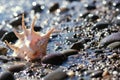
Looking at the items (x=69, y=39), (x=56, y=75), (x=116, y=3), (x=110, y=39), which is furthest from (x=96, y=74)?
(x=116, y=3)

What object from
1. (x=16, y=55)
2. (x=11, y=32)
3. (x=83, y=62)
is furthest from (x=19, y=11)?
(x=83, y=62)

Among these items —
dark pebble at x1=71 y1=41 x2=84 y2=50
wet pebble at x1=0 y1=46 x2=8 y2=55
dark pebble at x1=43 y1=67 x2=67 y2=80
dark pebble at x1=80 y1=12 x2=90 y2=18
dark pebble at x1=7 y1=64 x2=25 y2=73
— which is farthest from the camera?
dark pebble at x1=80 y1=12 x2=90 y2=18

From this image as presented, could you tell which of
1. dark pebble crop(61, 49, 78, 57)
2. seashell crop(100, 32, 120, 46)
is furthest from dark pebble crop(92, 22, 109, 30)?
dark pebble crop(61, 49, 78, 57)

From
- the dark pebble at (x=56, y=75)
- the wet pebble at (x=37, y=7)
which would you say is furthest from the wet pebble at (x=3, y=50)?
the wet pebble at (x=37, y=7)

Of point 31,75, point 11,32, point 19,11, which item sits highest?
point 19,11

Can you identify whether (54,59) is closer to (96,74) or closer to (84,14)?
A: (96,74)

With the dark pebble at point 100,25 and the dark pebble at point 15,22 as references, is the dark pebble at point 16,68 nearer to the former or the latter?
the dark pebble at point 100,25

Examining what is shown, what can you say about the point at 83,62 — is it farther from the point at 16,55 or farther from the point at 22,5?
the point at 22,5

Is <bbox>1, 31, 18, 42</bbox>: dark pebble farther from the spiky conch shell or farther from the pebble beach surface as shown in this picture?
the spiky conch shell

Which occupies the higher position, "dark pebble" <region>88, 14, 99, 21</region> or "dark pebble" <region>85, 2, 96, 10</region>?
"dark pebble" <region>85, 2, 96, 10</region>
